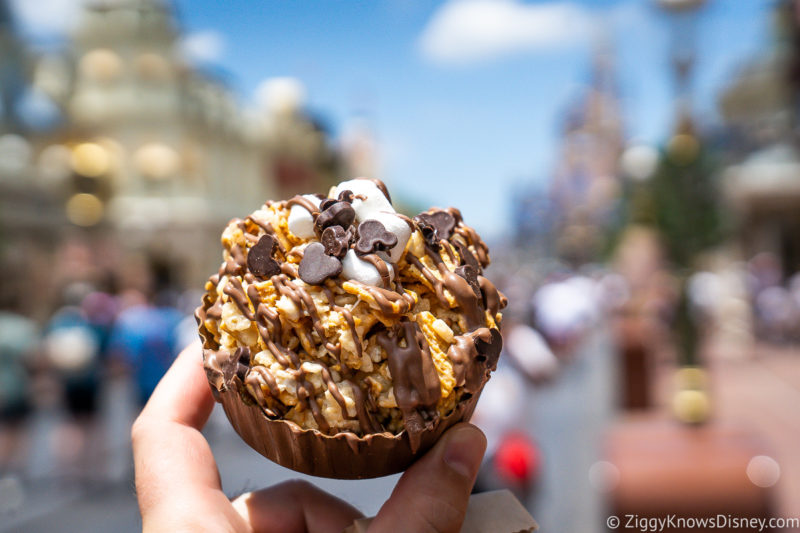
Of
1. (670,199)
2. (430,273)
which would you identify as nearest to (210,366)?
(430,273)

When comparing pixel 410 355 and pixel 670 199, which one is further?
pixel 670 199

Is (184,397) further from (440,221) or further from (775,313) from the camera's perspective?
(775,313)

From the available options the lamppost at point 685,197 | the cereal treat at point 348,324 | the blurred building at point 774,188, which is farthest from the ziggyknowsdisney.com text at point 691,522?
the blurred building at point 774,188

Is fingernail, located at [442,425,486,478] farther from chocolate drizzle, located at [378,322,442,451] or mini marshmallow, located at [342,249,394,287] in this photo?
mini marshmallow, located at [342,249,394,287]

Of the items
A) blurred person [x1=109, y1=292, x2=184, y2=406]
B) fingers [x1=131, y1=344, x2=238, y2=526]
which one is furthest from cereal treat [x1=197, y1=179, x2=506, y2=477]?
blurred person [x1=109, y1=292, x2=184, y2=406]

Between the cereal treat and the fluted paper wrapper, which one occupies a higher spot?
the cereal treat

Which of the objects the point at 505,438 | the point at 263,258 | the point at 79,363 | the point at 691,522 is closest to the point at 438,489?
the point at 263,258

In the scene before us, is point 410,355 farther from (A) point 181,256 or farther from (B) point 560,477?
(A) point 181,256
